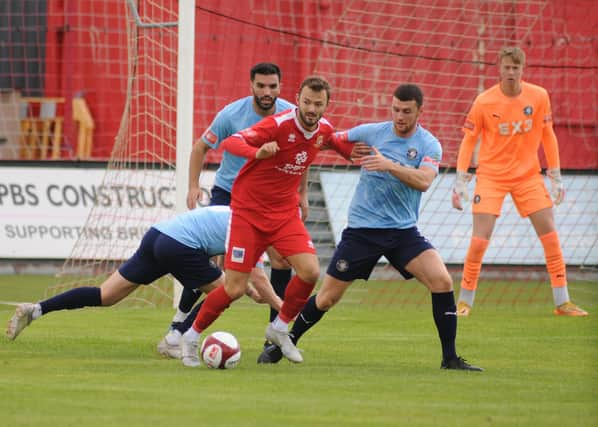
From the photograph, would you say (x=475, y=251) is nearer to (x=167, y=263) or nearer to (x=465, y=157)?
(x=465, y=157)

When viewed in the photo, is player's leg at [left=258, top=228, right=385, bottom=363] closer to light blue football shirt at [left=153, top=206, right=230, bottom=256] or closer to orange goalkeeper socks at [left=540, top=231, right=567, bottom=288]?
light blue football shirt at [left=153, top=206, right=230, bottom=256]

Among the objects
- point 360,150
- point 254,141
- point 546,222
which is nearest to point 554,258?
point 546,222

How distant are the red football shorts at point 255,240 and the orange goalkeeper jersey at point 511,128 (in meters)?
3.79

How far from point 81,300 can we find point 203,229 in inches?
37.6

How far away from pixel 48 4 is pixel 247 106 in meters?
12.6

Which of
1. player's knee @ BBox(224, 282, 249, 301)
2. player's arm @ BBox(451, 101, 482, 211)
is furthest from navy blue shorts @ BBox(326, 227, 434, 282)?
player's arm @ BBox(451, 101, 482, 211)

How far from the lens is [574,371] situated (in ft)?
26.2

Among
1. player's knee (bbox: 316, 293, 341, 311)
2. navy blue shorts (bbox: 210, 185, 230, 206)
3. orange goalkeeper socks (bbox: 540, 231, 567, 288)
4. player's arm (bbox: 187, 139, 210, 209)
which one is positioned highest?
player's arm (bbox: 187, 139, 210, 209)

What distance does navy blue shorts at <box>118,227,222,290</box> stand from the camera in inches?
327

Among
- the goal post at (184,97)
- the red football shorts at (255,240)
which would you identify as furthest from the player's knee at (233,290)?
the goal post at (184,97)

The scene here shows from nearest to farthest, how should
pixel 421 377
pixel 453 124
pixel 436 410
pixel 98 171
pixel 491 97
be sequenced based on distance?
1. pixel 436 410
2. pixel 421 377
3. pixel 491 97
4. pixel 98 171
5. pixel 453 124

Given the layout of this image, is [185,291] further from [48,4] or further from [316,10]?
[48,4]

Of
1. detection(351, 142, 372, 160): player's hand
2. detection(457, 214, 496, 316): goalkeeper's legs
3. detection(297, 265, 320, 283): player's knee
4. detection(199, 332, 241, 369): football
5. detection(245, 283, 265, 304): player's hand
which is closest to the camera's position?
detection(199, 332, 241, 369): football

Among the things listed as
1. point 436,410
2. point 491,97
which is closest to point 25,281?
point 491,97
